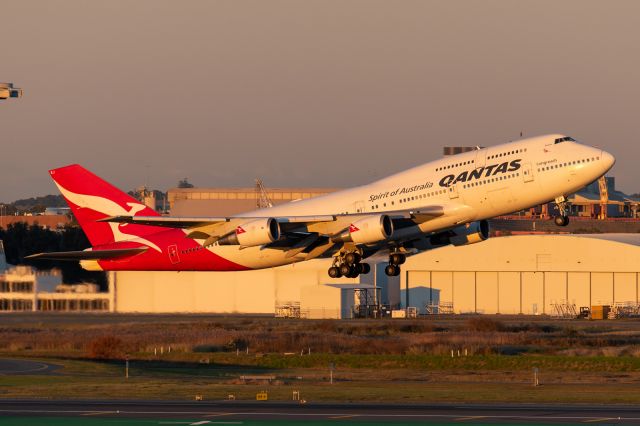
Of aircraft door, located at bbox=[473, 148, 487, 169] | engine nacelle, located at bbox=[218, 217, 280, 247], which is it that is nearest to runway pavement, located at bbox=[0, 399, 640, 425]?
engine nacelle, located at bbox=[218, 217, 280, 247]

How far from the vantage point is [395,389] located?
57.6 metres

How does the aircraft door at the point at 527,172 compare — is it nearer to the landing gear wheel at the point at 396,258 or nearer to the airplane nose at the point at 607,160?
the airplane nose at the point at 607,160

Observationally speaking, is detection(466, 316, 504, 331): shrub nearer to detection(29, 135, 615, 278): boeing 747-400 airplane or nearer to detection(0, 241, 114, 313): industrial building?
detection(29, 135, 615, 278): boeing 747-400 airplane

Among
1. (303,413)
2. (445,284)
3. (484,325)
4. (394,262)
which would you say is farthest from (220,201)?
(303,413)

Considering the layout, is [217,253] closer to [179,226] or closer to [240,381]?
[179,226]

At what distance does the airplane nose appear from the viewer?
191 ft

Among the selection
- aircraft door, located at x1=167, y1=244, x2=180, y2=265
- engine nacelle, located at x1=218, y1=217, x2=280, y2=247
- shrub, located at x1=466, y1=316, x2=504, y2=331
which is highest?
engine nacelle, located at x1=218, y1=217, x2=280, y2=247

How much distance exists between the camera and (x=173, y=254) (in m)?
70.1

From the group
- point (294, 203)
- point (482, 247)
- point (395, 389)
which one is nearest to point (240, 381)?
point (395, 389)

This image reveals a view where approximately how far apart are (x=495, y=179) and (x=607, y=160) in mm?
5260

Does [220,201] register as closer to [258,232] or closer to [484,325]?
[484,325]

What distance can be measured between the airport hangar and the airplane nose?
4730 centimetres

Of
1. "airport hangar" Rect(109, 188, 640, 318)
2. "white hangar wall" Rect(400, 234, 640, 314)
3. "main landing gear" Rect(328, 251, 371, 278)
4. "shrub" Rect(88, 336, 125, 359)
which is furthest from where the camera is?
"white hangar wall" Rect(400, 234, 640, 314)

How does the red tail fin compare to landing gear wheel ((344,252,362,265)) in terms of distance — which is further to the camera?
the red tail fin
